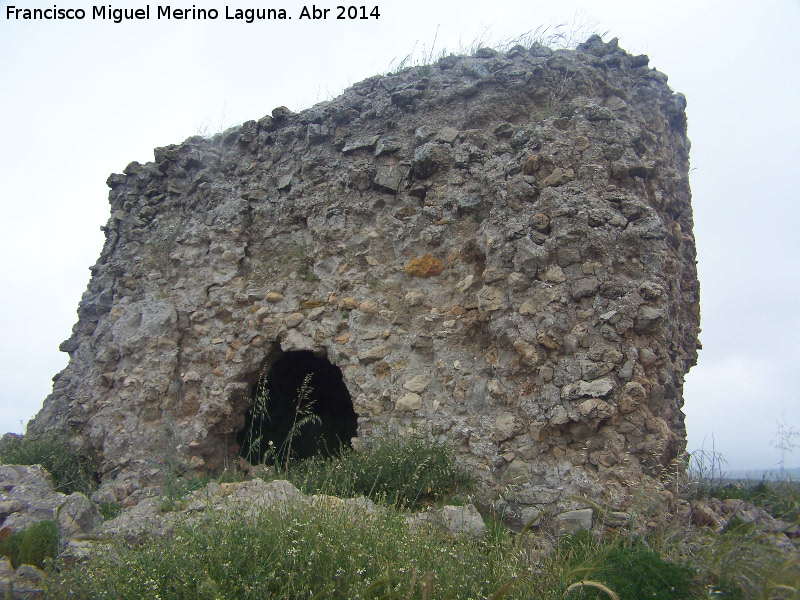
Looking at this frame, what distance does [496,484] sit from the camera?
4.47 m

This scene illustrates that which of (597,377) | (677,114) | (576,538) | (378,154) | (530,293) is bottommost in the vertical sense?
(576,538)

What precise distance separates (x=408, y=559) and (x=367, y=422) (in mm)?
2448

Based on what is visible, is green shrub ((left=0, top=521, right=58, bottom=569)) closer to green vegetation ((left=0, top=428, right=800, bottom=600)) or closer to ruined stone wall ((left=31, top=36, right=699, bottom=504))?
green vegetation ((left=0, top=428, right=800, bottom=600))

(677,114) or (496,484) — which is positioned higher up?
(677,114)

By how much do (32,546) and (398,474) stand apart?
8.41 ft

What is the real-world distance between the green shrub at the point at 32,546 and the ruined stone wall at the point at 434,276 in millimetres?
1748

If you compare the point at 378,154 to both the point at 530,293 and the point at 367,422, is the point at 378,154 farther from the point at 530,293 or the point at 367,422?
the point at 367,422

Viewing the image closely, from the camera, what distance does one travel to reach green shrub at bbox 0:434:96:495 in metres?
5.89

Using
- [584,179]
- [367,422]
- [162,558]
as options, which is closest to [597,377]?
[584,179]

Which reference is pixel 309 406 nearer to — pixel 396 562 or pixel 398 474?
pixel 398 474

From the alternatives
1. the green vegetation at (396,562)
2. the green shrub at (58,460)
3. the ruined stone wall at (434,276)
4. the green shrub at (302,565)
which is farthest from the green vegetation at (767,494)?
the green shrub at (58,460)

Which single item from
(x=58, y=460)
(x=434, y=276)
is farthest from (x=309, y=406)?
(x=434, y=276)

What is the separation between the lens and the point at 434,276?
222 inches

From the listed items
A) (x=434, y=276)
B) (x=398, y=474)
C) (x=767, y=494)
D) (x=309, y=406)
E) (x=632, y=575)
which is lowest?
(x=632, y=575)
